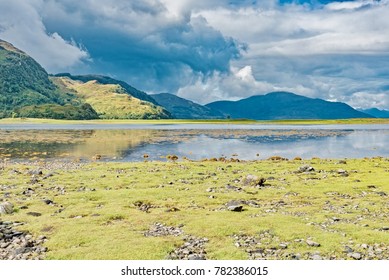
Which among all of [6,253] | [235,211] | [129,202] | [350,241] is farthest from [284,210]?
[6,253]

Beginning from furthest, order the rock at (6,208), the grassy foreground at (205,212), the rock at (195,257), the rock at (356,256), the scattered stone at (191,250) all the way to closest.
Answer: the rock at (6,208) < the grassy foreground at (205,212) < the scattered stone at (191,250) < the rock at (195,257) < the rock at (356,256)

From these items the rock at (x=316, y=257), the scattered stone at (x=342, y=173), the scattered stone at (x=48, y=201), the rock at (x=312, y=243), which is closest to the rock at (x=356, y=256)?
the rock at (x=316, y=257)

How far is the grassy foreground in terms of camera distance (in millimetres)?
17641

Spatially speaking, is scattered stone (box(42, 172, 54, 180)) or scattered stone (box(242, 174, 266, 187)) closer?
scattered stone (box(242, 174, 266, 187))

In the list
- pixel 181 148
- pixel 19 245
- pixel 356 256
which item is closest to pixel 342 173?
pixel 356 256

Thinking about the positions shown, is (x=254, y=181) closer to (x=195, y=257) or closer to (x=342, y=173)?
(x=342, y=173)

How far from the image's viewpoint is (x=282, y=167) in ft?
161

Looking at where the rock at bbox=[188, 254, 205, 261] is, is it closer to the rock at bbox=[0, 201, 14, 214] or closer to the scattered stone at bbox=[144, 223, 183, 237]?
the scattered stone at bbox=[144, 223, 183, 237]

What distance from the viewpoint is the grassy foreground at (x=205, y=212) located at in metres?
17.6

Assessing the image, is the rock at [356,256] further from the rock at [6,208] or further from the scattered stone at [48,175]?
the scattered stone at [48,175]

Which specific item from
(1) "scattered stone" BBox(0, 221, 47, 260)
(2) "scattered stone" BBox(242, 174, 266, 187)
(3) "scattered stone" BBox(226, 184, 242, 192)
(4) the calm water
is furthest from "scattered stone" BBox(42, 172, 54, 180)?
(4) the calm water

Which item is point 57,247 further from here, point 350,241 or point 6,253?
point 350,241

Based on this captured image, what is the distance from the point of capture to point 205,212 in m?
24.2

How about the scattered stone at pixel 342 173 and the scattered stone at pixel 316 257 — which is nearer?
the scattered stone at pixel 316 257
